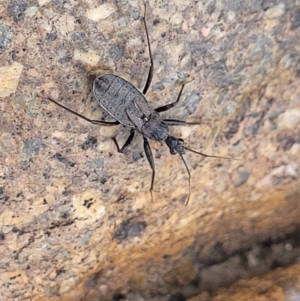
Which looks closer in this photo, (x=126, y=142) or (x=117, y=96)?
(x=117, y=96)

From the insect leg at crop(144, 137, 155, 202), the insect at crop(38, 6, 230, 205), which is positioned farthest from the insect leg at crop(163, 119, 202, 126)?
the insect leg at crop(144, 137, 155, 202)

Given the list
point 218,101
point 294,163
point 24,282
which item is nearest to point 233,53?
point 218,101

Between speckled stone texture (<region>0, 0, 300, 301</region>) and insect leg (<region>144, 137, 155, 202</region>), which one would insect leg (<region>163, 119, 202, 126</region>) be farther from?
insect leg (<region>144, 137, 155, 202</region>)

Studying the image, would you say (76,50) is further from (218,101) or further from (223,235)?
(223,235)

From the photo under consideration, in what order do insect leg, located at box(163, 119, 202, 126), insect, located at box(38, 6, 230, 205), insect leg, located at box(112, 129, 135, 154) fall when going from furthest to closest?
insect leg, located at box(163, 119, 202, 126), insect leg, located at box(112, 129, 135, 154), insect, located at box(38, 6, 230, 205)

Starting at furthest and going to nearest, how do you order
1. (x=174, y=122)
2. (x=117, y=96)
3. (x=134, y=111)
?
(x=174, y=122) → (x=134, y=111) → (x=117, y=96)

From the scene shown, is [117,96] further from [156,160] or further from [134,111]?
[156,160]

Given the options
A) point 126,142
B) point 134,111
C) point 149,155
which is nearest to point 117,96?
point 134,111
